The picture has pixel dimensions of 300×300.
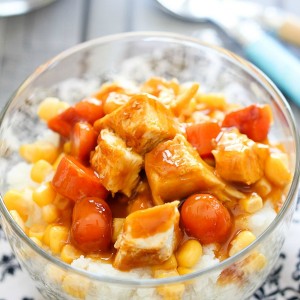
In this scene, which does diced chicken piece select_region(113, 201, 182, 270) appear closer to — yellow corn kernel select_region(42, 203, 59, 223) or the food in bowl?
the food in bowl

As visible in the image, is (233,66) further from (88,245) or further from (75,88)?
(88,245)

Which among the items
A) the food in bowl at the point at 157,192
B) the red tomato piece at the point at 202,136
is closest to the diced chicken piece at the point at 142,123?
the food in bowl at the point at 157,192

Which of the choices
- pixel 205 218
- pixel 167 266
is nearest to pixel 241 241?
pixel 205 218

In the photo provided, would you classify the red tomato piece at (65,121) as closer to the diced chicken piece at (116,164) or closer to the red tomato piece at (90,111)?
the red tomato piece at (90,111)

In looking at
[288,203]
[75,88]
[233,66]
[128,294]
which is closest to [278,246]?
[288,203]

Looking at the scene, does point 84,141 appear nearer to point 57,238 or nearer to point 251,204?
point 57,238

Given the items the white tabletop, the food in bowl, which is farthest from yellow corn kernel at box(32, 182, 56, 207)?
the white tabletop
